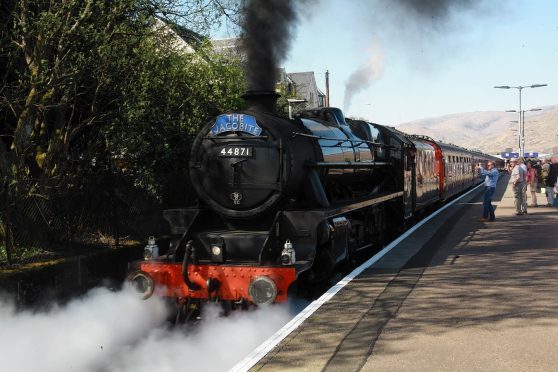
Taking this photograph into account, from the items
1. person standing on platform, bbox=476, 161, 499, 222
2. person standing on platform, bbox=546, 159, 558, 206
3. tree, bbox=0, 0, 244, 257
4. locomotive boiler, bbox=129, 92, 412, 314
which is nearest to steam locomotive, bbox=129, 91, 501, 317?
locomotive boiler, bbox=129, 92, 412, 314

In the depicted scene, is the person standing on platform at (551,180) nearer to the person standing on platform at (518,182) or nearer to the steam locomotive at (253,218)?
the person standing on platform at (518,182)

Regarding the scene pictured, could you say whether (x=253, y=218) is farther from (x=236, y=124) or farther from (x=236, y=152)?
(x=236, y=124)

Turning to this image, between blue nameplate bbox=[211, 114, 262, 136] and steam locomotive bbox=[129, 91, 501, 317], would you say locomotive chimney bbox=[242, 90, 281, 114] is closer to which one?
steam locomotive bbox=[129, 91, 501, 317]

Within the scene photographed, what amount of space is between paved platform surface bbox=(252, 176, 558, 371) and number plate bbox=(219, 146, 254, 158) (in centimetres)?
205

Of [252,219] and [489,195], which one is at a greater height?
[252,219]

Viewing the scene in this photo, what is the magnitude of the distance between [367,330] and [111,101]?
22.4ft

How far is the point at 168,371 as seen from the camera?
232 inches

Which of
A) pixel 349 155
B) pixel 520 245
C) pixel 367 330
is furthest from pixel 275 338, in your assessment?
pixel 520 245

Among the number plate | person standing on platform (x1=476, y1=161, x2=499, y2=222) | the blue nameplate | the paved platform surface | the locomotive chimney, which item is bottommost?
the paved platform surface

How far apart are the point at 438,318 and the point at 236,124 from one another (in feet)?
11.0

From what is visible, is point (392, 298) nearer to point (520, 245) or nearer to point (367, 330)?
point (367, 330)

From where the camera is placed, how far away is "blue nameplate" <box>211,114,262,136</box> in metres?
6.95

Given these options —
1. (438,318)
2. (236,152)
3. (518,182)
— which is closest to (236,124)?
(236,152)

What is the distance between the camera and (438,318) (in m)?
5.45
